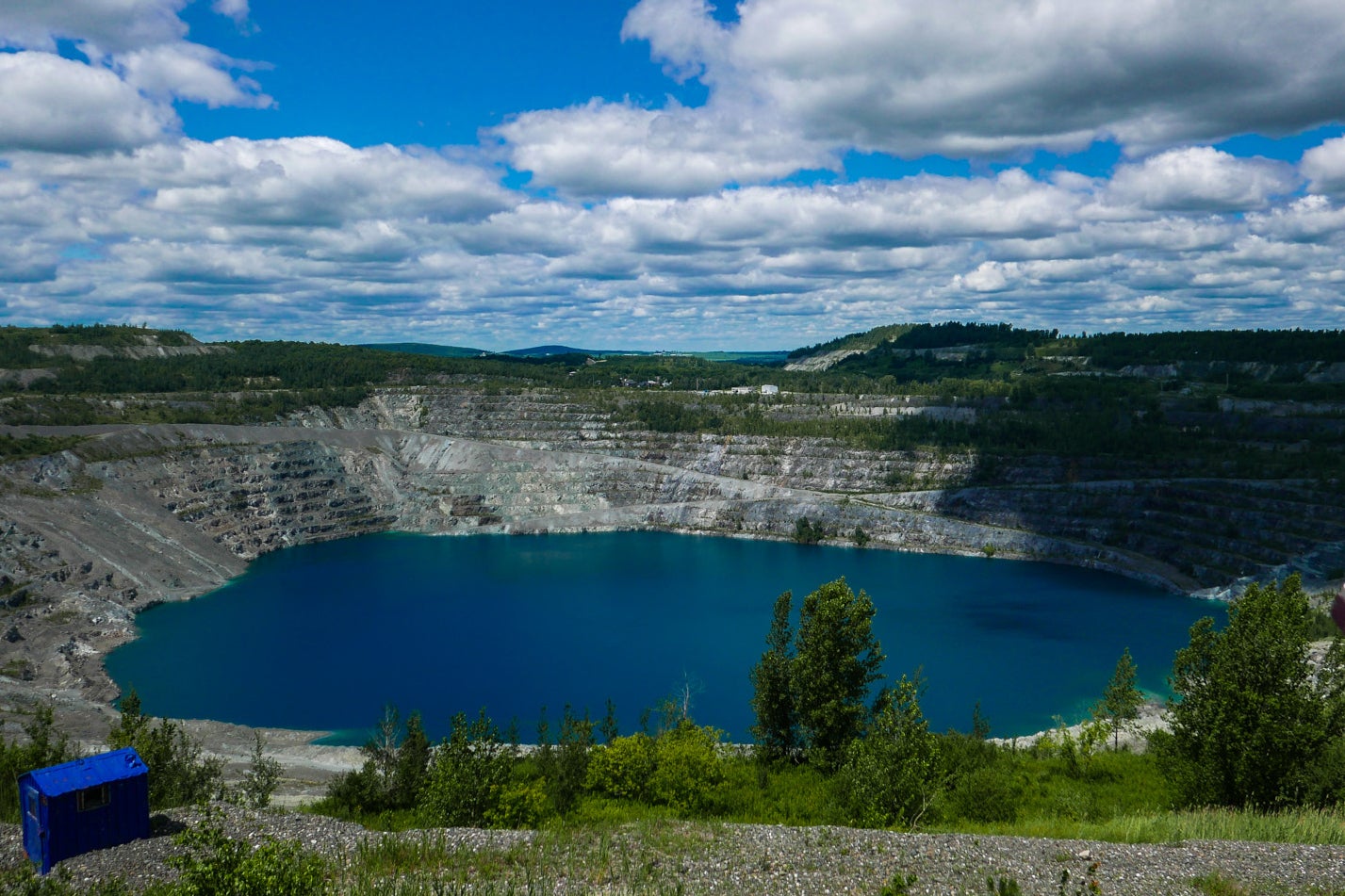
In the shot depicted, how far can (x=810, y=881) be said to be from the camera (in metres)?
17.0

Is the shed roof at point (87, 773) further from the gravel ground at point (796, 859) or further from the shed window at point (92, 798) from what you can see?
the gravel ground at point (796, 859)

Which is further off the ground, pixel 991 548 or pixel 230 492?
pixel 230 492

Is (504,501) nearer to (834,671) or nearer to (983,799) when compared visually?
(834,671)

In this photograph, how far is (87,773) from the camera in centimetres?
1967

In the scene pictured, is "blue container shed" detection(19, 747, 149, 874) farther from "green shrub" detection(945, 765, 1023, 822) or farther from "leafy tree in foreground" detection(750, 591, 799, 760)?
"green shrub" detection(945, 765, 1023, 822)

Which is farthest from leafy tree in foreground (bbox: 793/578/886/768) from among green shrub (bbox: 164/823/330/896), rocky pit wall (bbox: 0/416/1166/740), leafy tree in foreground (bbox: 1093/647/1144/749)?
rocky pit wall (bbox: 0/416/1166/740)

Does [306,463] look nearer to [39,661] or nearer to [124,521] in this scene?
[124,521]

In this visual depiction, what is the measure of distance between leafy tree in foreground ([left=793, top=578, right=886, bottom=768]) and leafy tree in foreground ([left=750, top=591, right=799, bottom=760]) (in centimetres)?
119

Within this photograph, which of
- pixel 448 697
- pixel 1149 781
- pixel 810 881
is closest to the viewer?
pixel 810 881

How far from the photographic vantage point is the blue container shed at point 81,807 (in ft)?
61.6

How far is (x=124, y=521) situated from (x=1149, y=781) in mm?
82063

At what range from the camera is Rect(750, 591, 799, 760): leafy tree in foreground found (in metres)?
34.8

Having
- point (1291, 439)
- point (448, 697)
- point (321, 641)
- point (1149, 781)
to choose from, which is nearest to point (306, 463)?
point (321, 641)

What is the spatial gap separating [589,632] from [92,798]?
2002 inches
